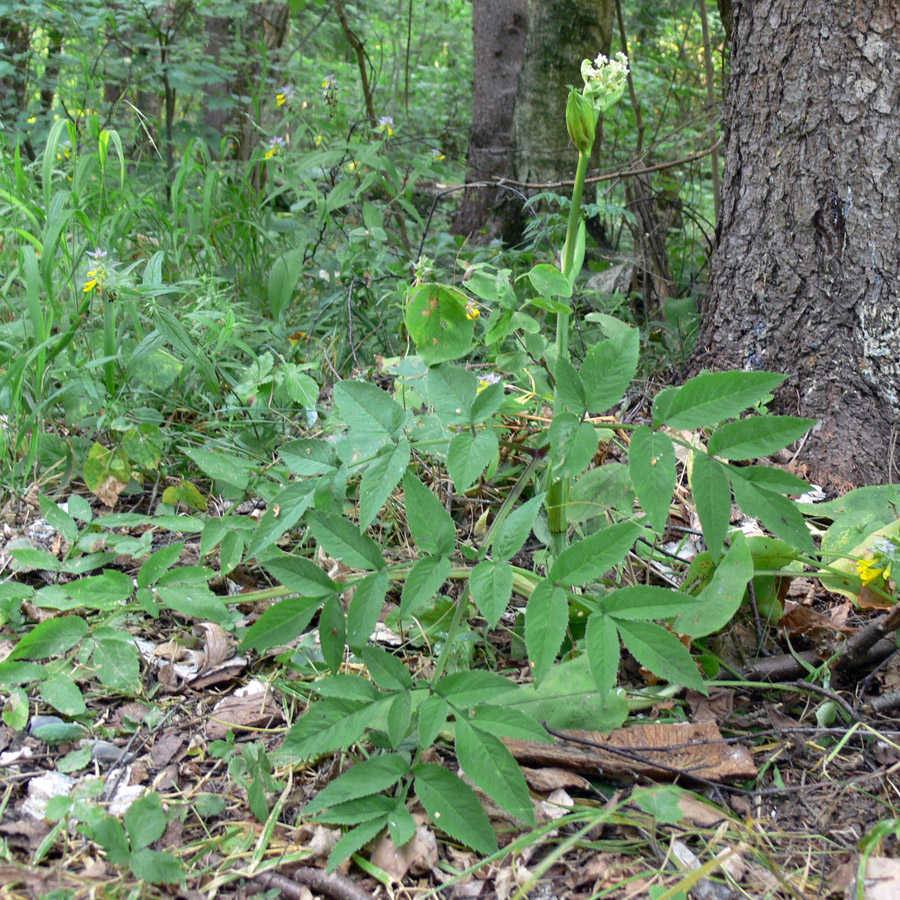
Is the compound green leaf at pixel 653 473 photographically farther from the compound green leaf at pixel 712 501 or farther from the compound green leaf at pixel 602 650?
the compound green leaf at pixel 602 650

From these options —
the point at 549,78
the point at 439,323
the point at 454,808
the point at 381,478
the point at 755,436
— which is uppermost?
the point at 549,78

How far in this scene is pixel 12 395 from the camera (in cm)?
183

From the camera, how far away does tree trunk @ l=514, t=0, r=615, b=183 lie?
4238mm

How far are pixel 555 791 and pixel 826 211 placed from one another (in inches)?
66.4

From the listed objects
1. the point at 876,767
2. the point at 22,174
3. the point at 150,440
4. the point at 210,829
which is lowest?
the point at 210,829

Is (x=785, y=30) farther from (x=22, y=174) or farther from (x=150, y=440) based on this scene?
(x=22, y=174)

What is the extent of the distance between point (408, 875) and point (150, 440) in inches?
48.6

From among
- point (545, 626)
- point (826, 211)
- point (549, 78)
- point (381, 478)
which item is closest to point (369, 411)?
point (381, 478)

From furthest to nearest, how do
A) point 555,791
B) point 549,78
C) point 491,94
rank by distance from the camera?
point 491,94, point 549,78, point 555,791

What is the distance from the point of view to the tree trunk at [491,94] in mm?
4848

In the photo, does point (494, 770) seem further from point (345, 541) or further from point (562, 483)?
point (562, 483)

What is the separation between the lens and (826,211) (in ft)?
6.84

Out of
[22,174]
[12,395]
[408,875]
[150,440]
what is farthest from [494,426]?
[22,174]

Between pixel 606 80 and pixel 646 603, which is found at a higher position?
pixel 606 80
